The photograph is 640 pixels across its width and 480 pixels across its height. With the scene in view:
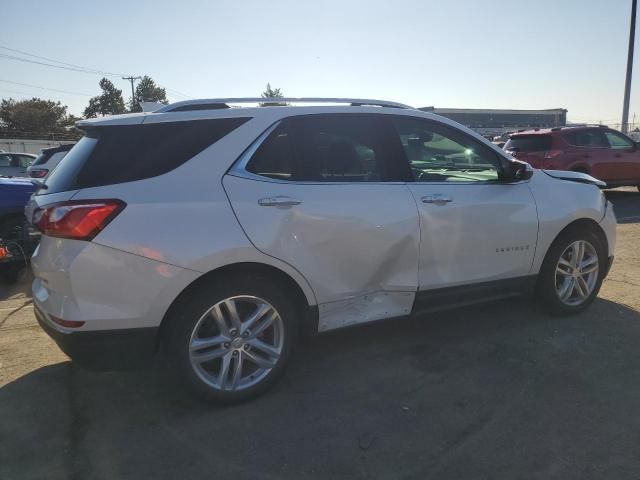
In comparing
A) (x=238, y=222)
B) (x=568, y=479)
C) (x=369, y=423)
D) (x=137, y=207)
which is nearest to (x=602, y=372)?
(x=568, y=479)

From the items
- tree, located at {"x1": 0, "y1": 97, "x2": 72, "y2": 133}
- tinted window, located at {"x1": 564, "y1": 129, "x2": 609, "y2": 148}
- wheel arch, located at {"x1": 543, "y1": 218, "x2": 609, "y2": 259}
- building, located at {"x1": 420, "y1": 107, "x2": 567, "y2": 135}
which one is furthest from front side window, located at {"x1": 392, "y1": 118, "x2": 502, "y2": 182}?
tree, located at {"x1": 0, "y1": 97, "x2": 72, "y2": 133}

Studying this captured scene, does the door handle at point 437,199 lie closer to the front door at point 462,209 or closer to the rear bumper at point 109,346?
the front door at point 462,209

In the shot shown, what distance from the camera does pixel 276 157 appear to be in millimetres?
3180

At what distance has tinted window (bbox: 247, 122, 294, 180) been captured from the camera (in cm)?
310

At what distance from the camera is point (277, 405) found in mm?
3129

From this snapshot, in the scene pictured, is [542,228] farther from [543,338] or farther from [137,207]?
[137,207]

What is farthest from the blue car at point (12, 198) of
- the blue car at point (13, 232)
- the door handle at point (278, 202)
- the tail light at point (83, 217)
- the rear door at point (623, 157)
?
the rear door at point (623, 157)

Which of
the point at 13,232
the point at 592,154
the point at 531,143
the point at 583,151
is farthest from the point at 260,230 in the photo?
the point at 592,154

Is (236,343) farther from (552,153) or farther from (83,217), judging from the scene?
(552,153)

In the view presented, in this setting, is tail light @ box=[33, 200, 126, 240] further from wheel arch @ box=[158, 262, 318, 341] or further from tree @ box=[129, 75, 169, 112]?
tree @ box=[129, 75, 169, 112]

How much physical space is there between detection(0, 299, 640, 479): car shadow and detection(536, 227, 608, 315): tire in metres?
0.42

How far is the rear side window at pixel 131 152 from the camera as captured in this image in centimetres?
278

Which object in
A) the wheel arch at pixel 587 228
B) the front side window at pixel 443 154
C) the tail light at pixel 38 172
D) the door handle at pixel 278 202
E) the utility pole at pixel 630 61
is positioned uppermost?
the utility pole at pixel 630 61

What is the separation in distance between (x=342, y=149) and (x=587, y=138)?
32.3 feet
